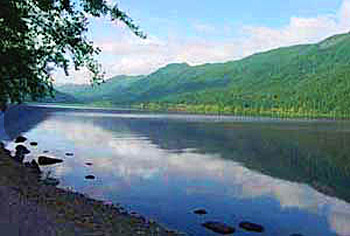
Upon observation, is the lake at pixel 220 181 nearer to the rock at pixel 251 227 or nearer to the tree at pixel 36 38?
the rock at pixel 251 227

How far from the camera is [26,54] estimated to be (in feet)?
49.0

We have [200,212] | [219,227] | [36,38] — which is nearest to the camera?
[36,38]

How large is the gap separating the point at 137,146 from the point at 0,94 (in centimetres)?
6192

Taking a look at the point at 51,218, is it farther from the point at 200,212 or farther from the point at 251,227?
the point at 200,212

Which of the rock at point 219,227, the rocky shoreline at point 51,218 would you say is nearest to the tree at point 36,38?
the rocky shoreline at point 51,218

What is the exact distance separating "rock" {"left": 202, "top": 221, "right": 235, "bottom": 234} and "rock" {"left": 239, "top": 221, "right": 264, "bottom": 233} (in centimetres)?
102

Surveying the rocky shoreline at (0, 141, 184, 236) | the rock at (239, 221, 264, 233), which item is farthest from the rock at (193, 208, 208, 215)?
the rocky shoreline at (0, 141, 184, 236)

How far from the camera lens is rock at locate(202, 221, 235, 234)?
85.7 feet

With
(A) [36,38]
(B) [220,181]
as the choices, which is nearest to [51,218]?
(A) [36,38]

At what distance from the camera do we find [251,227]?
1085 inches

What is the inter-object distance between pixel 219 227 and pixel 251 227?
240cm

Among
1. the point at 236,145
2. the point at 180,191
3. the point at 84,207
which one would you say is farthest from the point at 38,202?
the point at 236,145

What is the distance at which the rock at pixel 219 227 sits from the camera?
26.1 metres

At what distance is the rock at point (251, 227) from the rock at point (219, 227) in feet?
3.36
